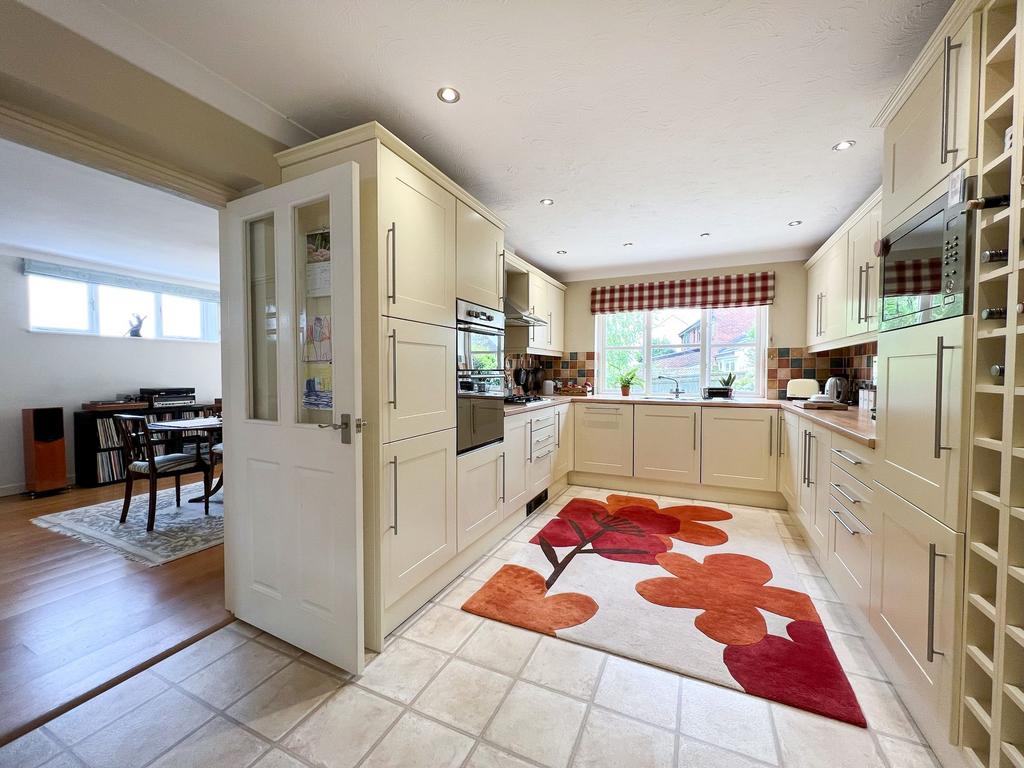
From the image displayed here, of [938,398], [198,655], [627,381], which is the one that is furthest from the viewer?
[627,381]

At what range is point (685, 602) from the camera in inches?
83.0

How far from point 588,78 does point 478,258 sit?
1085 mm

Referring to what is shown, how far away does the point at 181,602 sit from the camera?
84.1 inches

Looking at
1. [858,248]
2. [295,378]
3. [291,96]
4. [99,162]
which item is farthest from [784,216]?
[99,162]

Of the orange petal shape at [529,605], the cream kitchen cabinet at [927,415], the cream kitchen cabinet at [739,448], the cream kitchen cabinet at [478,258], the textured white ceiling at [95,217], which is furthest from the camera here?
the cream kitchen cabinet at [739,448]

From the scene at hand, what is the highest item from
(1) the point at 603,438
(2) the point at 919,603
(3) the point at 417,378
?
(3) the point at 417,378

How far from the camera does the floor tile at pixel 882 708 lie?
4.44 ft

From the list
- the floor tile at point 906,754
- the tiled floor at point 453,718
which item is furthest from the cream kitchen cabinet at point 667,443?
the floor tile at point 906,754

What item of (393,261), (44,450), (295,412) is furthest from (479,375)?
(44,450)

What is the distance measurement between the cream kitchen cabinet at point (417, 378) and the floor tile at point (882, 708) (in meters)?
1.97

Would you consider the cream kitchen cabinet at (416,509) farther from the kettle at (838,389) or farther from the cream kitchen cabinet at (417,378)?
the kettle at (838,389)

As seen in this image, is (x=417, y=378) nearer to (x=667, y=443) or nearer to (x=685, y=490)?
(x=667, y=443)

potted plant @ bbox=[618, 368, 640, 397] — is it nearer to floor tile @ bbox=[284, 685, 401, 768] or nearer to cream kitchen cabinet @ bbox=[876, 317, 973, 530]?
cream kitchen cabinet @ bbox=[876, 317, 973, 530]

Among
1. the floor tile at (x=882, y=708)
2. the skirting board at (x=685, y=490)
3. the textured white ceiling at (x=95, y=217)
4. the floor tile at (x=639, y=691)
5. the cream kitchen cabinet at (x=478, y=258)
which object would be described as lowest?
the floor tile at (x=639, y=691)
